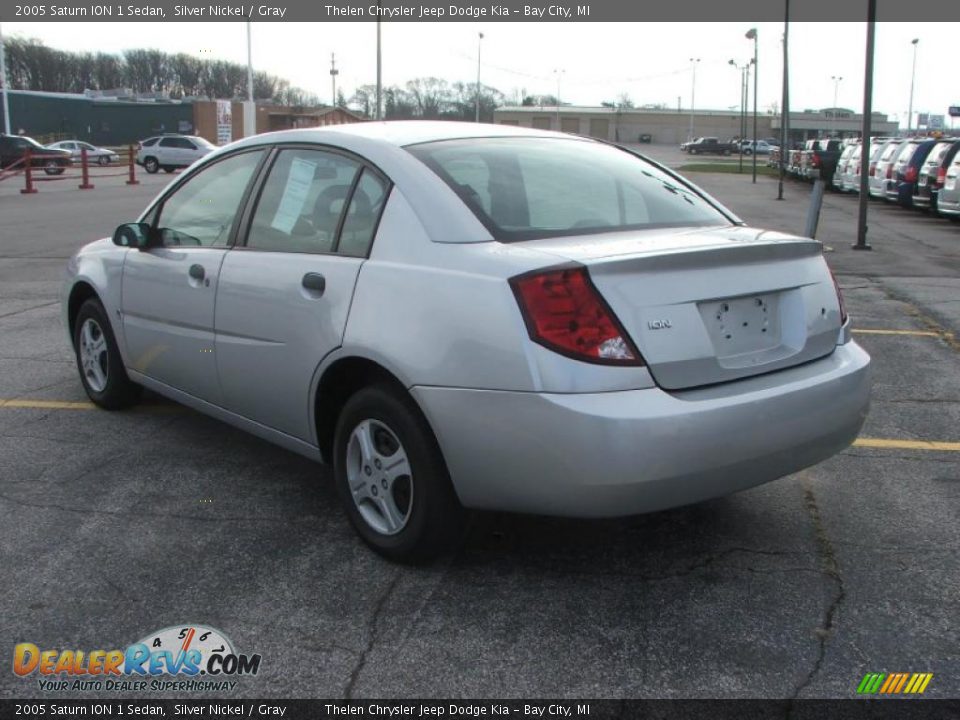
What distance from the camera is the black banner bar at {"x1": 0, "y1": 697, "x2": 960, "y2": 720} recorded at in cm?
262

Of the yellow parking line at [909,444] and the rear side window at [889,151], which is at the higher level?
the rear side window at [889,151]

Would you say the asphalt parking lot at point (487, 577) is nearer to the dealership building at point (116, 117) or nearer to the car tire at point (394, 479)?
the car tire at point (394, 479)

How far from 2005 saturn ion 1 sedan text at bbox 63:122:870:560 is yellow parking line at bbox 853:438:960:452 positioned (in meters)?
1.42

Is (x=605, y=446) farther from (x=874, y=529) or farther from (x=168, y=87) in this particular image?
(x=168, y=87)

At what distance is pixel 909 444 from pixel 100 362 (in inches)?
172

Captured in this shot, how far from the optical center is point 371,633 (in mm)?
3049

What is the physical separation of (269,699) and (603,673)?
95 centimetres

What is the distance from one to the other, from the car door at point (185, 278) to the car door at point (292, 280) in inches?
6.0

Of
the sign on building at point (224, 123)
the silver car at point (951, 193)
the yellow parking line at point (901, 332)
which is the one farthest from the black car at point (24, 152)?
the yellow parking line at point (901, 332)

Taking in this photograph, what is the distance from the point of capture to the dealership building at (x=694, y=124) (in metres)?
103

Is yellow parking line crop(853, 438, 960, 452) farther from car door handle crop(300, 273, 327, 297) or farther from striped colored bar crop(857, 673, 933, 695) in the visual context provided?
car door handle crop(300, 273, 327, 297)

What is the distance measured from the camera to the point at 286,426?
13.1 ft

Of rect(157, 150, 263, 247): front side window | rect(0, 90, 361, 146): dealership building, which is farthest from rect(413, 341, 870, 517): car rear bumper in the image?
rect(0, 90, 361, 146): dealership building

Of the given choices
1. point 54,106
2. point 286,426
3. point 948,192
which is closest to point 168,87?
point 54,106
